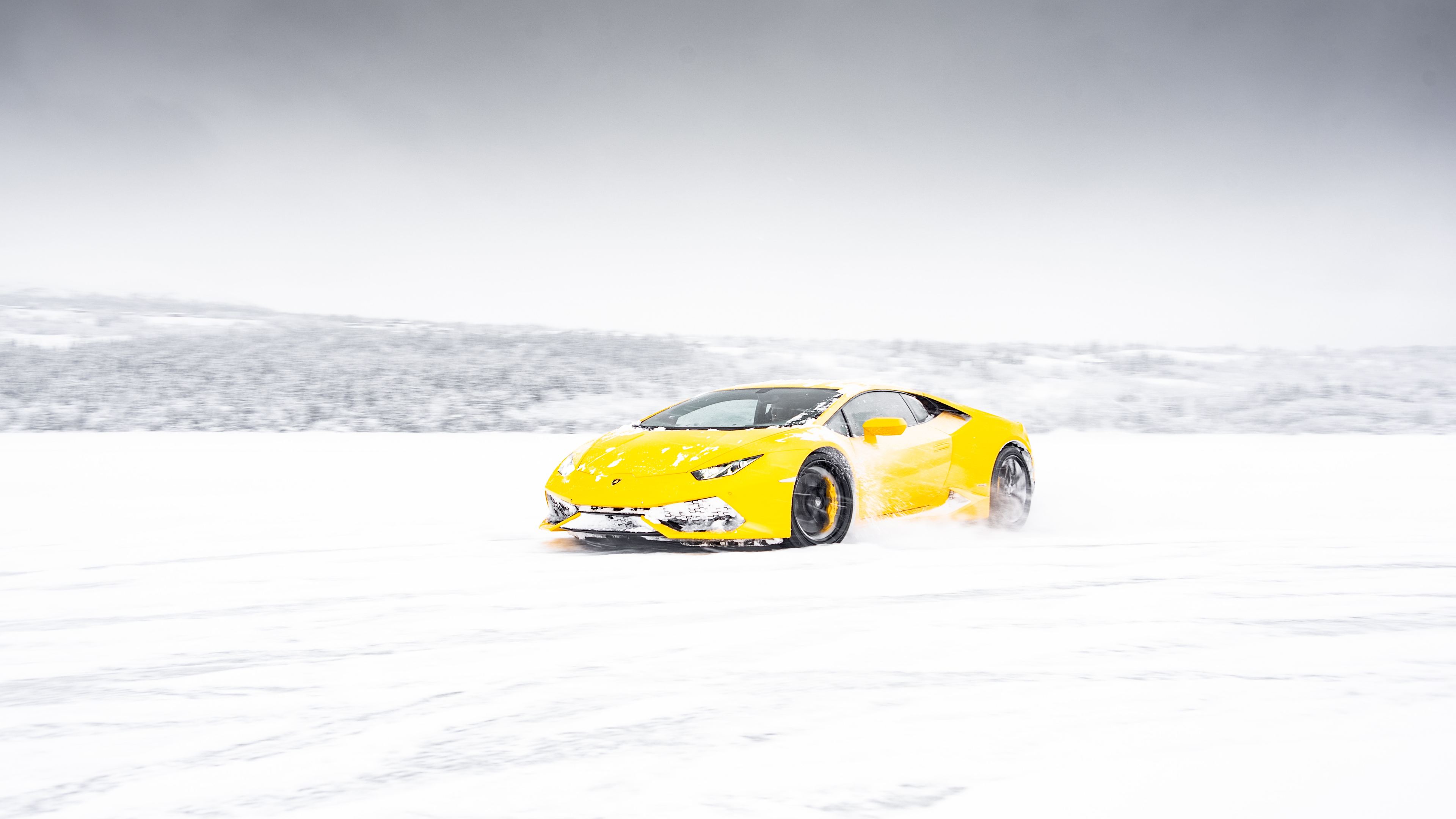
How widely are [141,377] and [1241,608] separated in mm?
23841

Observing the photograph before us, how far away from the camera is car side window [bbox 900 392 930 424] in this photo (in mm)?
8438

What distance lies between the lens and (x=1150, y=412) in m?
25.3

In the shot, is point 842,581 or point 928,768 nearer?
point 928,768

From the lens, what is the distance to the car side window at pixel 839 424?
779 centimetres

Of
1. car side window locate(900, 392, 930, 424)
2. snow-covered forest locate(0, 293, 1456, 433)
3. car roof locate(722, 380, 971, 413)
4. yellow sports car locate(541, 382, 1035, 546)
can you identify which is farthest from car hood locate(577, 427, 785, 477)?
snow-covered forest locate(0, 293, 1456, 433)

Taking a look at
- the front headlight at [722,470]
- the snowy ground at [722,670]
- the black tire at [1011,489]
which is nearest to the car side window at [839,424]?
the snowy ground at [722,670]

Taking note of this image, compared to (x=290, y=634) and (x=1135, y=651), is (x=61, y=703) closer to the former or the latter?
(x=290, y=634)

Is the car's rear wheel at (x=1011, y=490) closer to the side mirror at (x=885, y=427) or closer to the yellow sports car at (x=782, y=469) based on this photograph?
the yellow sports car at (x=782, y=469)

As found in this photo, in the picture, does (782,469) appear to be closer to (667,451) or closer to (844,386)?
(667,451)

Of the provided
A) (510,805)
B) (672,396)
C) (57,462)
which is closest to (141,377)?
(672,396)

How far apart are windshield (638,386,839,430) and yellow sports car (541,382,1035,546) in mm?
13

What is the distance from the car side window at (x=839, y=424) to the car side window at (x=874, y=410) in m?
0.03

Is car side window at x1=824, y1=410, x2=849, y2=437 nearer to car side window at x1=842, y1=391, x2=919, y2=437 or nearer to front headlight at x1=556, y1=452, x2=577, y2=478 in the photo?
car side window at x1=842, y1=391, x2=919, y2=437

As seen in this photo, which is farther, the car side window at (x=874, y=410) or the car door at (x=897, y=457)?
the car side window at (x=874, y=410)
